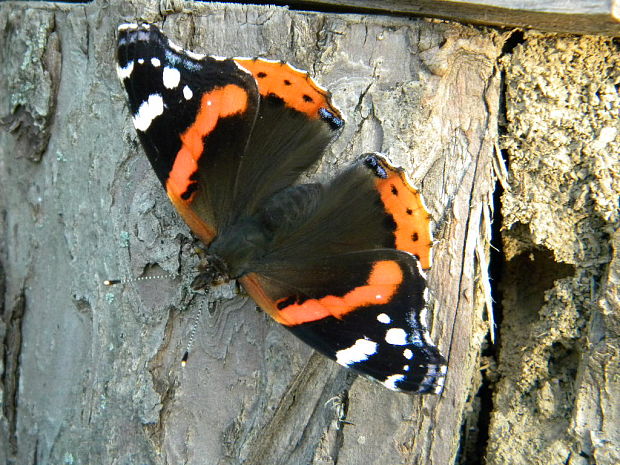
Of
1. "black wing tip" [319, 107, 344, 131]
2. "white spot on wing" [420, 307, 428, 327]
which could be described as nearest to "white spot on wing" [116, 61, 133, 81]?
"black wing tip" [319, 107, 344, 131]

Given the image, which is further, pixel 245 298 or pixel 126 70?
pixel 245 298

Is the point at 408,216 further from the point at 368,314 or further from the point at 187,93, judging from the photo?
the point at 187,93

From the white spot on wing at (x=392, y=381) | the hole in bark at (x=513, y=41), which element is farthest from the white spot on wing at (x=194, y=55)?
the white spot on wing at (x=392, y=381)

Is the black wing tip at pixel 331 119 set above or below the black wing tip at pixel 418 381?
above

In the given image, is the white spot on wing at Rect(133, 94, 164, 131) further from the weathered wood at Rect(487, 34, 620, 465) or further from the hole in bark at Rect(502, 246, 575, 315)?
the hole in bark at Rect(502, 246, 575, 315)

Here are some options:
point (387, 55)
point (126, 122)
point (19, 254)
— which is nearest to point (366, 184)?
point (387, 55)

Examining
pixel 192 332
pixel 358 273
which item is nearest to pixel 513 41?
pixel 358 273

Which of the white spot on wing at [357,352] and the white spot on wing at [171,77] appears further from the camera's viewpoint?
the white spot on wing at [171,77]

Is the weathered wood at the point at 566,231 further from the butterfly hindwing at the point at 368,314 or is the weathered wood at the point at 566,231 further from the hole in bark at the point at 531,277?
the butterfly hindwing at the point at 368,314
